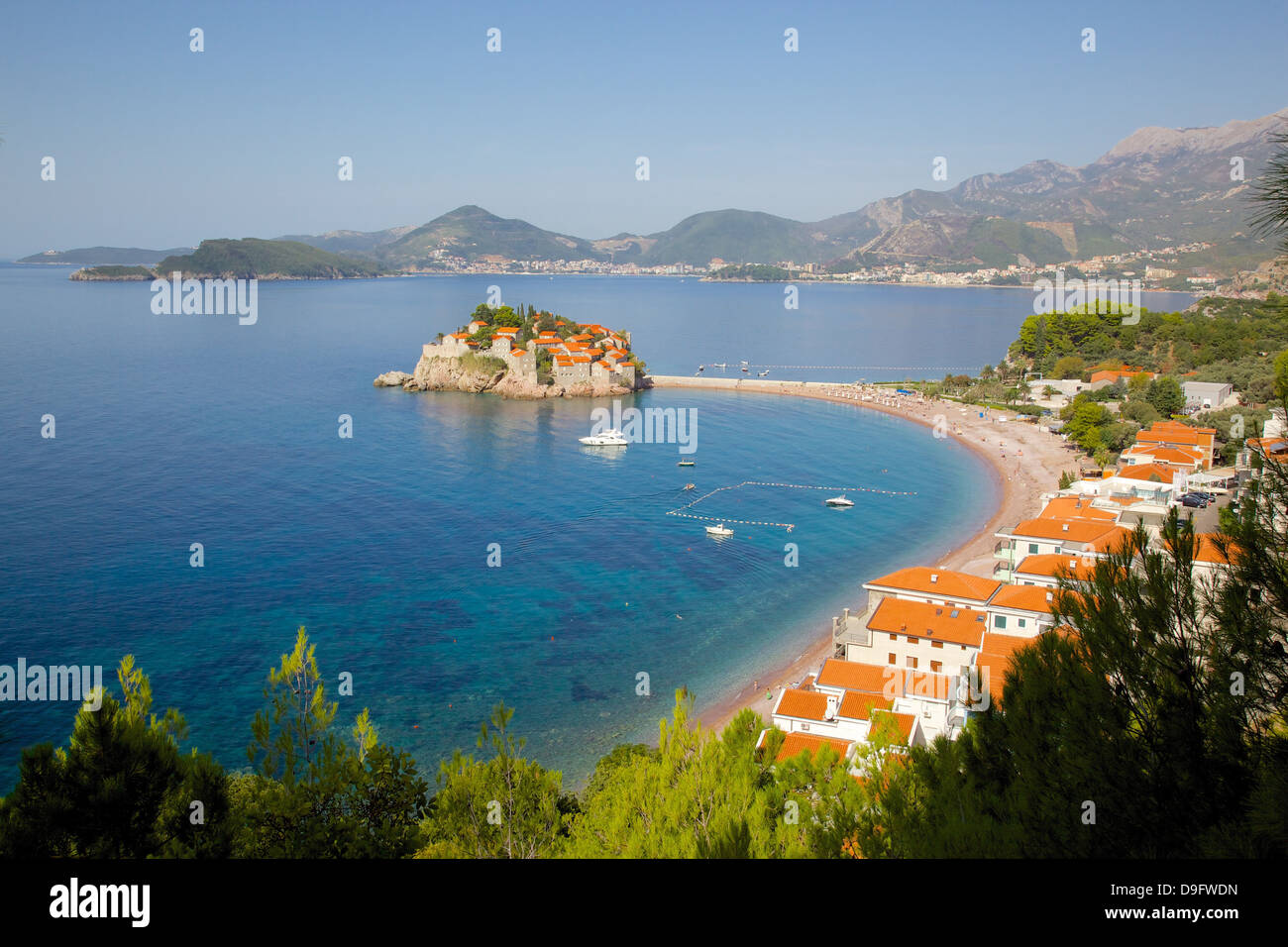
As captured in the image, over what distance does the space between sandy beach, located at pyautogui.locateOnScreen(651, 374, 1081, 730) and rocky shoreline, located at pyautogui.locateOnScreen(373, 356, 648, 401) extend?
7.05 metres

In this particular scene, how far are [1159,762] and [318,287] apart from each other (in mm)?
205787

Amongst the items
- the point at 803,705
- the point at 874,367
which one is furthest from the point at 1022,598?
the point at 874,367

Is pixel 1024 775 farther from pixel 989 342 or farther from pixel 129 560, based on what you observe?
pixel 989 342

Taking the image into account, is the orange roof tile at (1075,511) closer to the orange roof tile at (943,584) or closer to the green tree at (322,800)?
the orange roof tile at (943,584)

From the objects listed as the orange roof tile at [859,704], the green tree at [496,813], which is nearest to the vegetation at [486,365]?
the orange roof tile at [859,704]

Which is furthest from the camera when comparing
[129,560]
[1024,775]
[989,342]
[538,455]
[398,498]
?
[989,342]

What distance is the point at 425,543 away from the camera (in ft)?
99.8

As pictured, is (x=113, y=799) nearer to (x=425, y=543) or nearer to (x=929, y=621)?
(x=929, y=621)

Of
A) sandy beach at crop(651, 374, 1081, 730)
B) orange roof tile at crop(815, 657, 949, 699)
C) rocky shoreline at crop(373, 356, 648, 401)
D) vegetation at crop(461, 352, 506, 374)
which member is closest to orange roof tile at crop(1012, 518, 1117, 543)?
sandy beach at crop(651, 374, 1081, 730)

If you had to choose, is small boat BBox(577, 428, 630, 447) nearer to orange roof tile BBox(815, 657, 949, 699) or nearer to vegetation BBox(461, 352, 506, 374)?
vegetation BBox(461, 352, 506, 374)

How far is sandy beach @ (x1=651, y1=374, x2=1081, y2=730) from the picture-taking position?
20.9 meters

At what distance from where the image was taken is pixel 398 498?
35.8m

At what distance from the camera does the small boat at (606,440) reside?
154 ft
